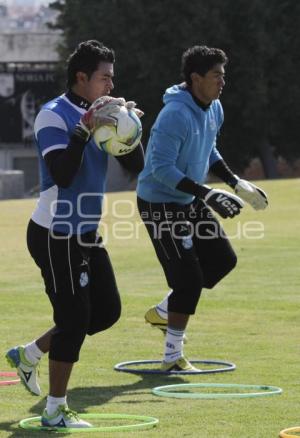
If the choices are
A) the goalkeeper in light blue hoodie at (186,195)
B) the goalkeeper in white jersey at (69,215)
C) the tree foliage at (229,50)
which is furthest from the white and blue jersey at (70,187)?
the tree foliage at (229,50)

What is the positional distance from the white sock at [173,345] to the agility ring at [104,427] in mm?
1774

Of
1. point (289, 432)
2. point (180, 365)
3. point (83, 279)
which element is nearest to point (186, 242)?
point (180, 365)

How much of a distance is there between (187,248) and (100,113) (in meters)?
2.35

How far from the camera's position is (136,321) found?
11523mm

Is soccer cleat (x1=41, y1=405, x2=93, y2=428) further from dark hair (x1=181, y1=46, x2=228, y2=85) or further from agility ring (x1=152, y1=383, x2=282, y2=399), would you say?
dark hair (x1=181, y1=46, x2=228, y2=85)

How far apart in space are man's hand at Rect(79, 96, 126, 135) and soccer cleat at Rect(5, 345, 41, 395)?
1.81m

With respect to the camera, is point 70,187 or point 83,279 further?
point 83,279

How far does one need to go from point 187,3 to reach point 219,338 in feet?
142

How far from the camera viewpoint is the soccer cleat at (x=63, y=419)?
6.84 meters

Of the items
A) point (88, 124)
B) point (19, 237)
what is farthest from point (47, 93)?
point (88, 124)

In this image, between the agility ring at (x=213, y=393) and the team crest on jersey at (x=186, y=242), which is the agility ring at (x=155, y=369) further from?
the team crest on jersey at (x=186, y=242)

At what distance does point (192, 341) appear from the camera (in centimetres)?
1041

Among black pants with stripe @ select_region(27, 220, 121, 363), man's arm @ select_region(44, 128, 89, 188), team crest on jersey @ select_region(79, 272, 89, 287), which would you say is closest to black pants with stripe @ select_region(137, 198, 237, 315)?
black pants with stripe @ select_region(27, 220, 121, 363)

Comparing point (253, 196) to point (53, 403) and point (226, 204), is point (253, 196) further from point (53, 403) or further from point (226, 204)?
point (53, 403)
